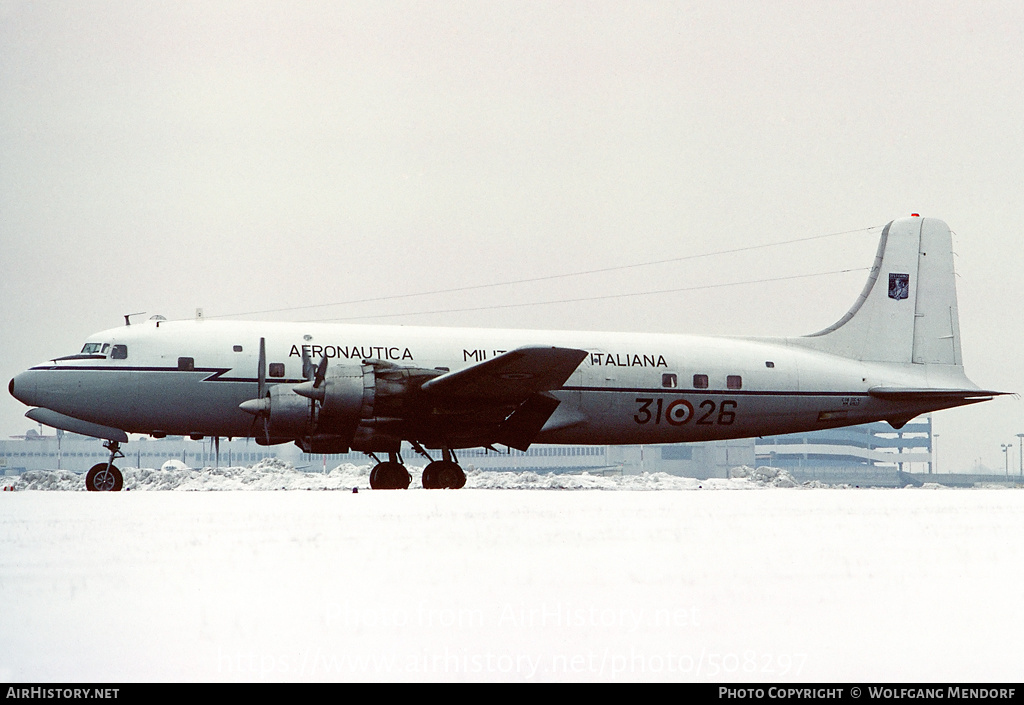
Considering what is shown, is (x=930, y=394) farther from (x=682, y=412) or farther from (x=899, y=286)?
(x=682, y=412)

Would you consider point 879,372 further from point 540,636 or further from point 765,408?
point 540,636

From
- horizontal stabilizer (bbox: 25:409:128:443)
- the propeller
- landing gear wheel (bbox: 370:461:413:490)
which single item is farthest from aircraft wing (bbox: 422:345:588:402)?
horizontal stabilizer (bbox: 25:409:128:443)

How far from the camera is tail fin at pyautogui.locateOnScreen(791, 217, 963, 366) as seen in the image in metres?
31.6

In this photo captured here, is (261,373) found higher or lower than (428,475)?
higher

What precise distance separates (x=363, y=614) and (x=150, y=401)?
19.1m

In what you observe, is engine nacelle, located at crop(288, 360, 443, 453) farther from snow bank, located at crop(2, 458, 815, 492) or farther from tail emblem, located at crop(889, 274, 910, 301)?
tail emblem, located at crop(889, 274, 910, 301)

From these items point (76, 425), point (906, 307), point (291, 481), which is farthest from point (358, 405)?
point (906, 307)

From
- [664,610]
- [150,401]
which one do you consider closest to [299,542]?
[664,610]

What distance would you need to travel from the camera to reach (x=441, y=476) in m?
25.5

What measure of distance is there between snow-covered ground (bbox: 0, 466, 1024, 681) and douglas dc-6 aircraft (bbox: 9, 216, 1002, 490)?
8552 mm

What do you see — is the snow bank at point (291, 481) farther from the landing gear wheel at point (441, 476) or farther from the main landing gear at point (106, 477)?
the main landing gear at point (106, 477)

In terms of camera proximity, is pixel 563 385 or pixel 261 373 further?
pixel 563 385

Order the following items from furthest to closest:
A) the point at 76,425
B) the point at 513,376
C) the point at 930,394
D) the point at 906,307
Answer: the point at 906,307
the point at 930,394
the point at 76,425
the point at 513,376

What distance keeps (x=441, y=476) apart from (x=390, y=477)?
4.75 feet
